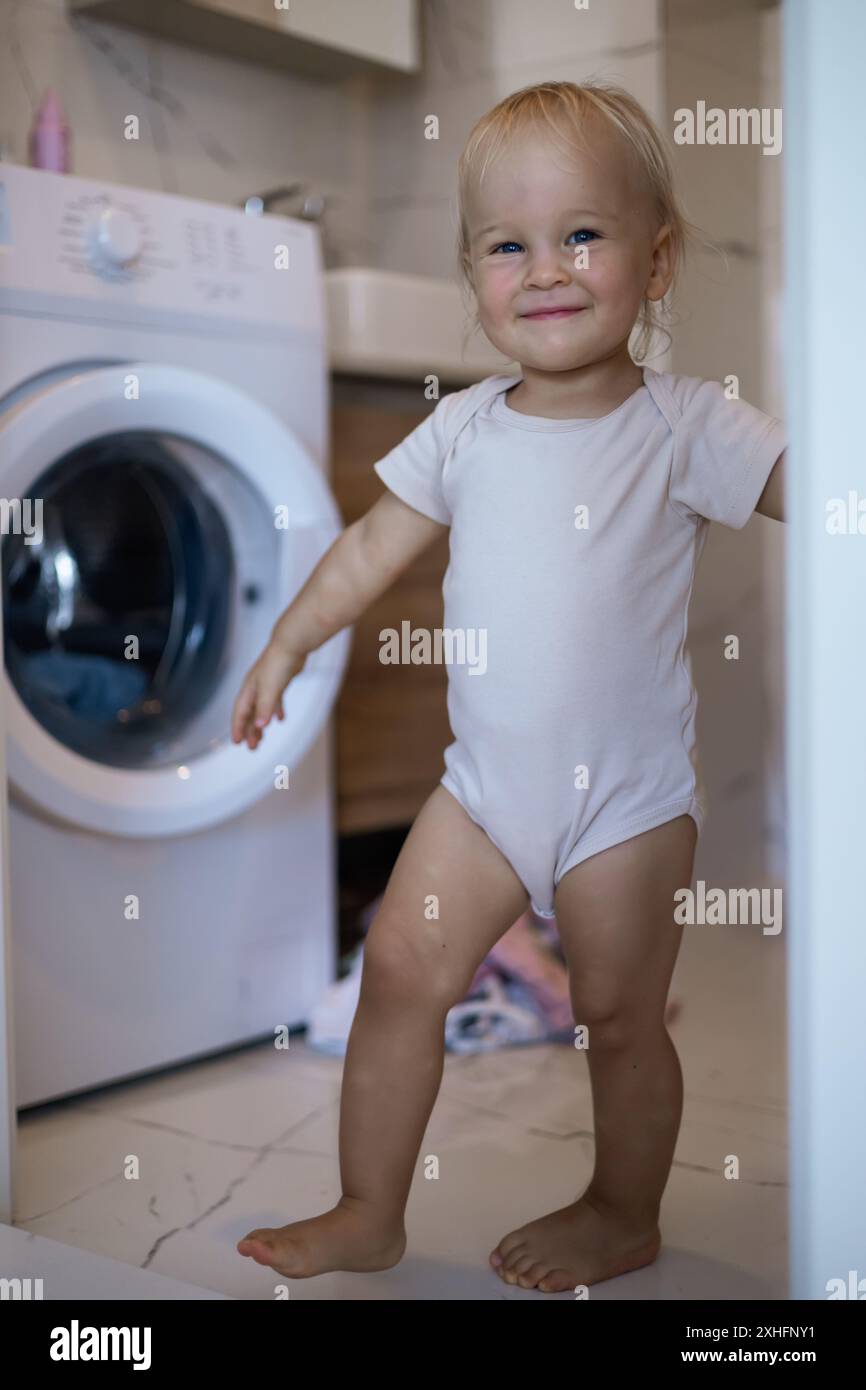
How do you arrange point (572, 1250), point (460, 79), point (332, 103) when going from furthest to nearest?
point (332, 103) → point (460, 79) → point (572, 1250)

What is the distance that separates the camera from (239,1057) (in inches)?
65.5

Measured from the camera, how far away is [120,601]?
156cm

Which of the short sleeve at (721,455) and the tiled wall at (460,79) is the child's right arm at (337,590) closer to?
the short sleeve at (721,455)

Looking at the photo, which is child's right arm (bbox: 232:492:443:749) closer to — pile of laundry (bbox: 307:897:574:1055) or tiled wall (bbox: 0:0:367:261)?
pile of laundry (bbox: 307:897:574:1055)

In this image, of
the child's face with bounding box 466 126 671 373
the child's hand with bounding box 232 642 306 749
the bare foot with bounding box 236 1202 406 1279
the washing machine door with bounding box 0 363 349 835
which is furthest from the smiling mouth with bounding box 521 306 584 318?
the bare foot with bounding box 236 1202 406 1279

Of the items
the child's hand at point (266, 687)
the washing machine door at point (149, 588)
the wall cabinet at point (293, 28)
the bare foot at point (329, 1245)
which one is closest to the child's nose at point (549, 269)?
the child's hand at point (266, 687)

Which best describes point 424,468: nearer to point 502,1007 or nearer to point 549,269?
point 549,269

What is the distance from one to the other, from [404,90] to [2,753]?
5.09 feet

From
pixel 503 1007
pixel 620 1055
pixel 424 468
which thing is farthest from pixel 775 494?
pixel 503 1007

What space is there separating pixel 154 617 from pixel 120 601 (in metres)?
0.05

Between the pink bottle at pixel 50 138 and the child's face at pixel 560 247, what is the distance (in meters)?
0.76

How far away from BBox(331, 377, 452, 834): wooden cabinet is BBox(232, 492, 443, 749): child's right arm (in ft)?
2.07
